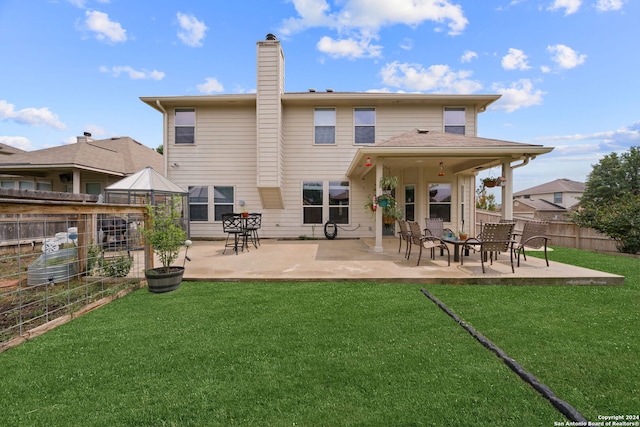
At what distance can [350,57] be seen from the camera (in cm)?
1324

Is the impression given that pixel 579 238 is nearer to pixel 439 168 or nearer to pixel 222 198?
pixel 439 168

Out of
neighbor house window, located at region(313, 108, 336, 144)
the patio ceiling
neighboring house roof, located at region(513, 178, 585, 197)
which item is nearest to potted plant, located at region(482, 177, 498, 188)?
the patio ceiling

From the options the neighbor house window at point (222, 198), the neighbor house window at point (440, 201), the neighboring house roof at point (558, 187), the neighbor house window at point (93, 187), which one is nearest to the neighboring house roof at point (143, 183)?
the neighbor house window at point (222, 198)

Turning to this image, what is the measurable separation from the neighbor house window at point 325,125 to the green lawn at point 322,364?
25.4 ft

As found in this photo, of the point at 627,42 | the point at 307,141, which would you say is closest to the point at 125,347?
the point at 307,141

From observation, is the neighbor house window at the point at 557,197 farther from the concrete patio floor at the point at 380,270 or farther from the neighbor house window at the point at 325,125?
the concrete patio floor at the point at 380,270

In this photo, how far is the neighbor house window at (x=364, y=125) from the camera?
417 inches

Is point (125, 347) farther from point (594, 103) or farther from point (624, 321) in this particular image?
point (594, 103)

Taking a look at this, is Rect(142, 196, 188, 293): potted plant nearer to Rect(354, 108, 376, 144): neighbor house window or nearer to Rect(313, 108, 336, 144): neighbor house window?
Rect(313, 108, 336, 144): neighbor house window

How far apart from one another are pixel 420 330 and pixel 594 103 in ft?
46.2

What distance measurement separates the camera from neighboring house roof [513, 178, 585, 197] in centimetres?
3094

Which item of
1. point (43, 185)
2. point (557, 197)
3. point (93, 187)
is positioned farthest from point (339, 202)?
Answer: point (557, 197)

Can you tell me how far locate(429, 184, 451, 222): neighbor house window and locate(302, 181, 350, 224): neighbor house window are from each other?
294 centimetres

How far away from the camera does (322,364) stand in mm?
2287
